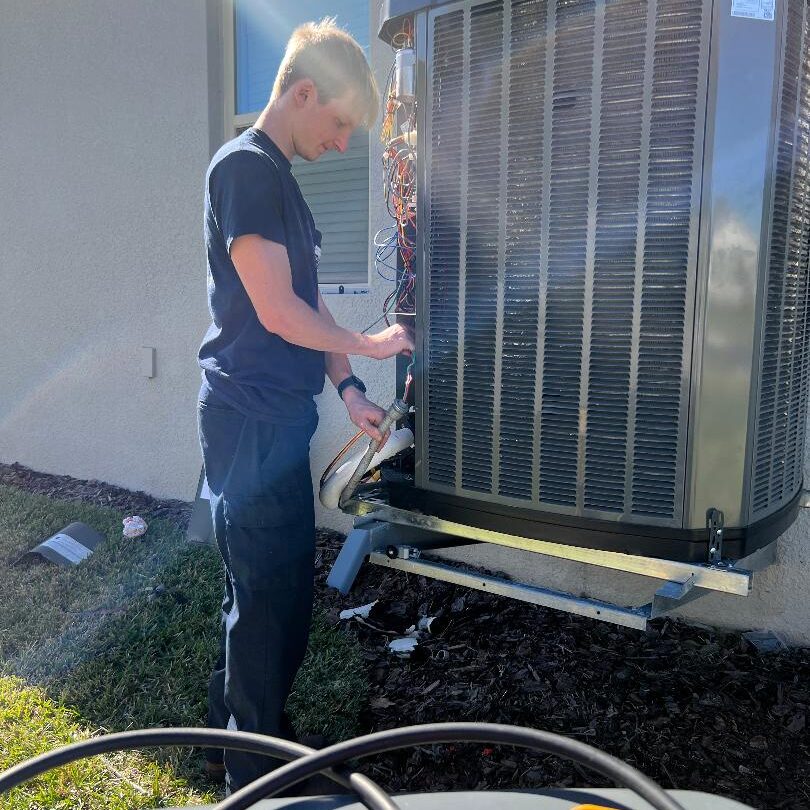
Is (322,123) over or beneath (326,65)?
beneath

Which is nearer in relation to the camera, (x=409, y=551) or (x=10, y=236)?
(x=409, y=551)

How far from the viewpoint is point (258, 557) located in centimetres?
212

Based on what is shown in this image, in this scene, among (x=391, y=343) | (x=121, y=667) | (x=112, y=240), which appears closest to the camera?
(x=391, y=343)

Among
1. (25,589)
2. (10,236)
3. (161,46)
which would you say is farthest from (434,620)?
(10,236)

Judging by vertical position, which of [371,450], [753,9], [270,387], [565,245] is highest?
[753,9]

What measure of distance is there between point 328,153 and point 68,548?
2.67 m

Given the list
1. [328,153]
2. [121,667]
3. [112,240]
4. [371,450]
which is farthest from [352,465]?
[112,240]

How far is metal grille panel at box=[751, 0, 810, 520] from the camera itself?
208cm

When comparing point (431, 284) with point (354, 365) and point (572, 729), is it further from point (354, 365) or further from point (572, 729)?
point (354, 365)

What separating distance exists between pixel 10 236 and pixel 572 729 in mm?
5789

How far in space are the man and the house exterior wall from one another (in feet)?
6.13

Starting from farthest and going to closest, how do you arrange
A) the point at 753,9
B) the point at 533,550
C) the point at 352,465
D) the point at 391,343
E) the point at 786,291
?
1. the point at 352,465
2. the point at 391,343
3. the point at 533,550
4. the point at 786,291
5. the point at 753,9

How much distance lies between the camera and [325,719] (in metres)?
2.78

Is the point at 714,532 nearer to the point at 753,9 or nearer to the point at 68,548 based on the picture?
the point at 753,9
